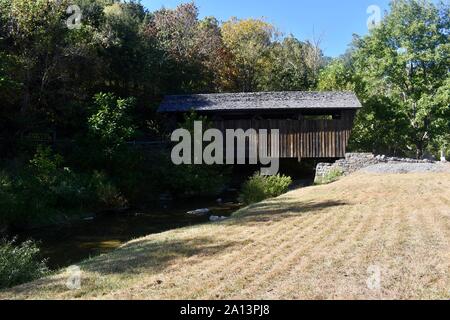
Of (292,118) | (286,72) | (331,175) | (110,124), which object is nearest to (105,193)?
(110,124)

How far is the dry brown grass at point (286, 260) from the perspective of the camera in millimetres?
5160

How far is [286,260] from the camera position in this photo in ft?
21.1

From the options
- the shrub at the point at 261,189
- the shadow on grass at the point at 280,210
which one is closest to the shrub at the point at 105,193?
the shrub at the point at 261,189

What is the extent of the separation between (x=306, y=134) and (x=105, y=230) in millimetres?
13533

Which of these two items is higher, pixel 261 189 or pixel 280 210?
pixel 261 189

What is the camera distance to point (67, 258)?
32.0ft

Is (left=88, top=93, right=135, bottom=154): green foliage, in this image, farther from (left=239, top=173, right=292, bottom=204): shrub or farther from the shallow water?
(left=239, top=173, right=292, bottom=204): shrub

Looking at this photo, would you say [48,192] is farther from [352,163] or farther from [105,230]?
[352,163]

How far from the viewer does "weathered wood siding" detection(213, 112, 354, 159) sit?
23.3 meters

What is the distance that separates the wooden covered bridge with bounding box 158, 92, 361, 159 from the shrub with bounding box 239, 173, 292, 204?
21.5ft

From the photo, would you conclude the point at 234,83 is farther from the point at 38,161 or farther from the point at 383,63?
the point at 38,161

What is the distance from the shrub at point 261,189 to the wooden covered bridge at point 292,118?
258 inches

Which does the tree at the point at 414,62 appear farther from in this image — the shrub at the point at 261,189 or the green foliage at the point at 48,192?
the green foliage at the point at 48,192
